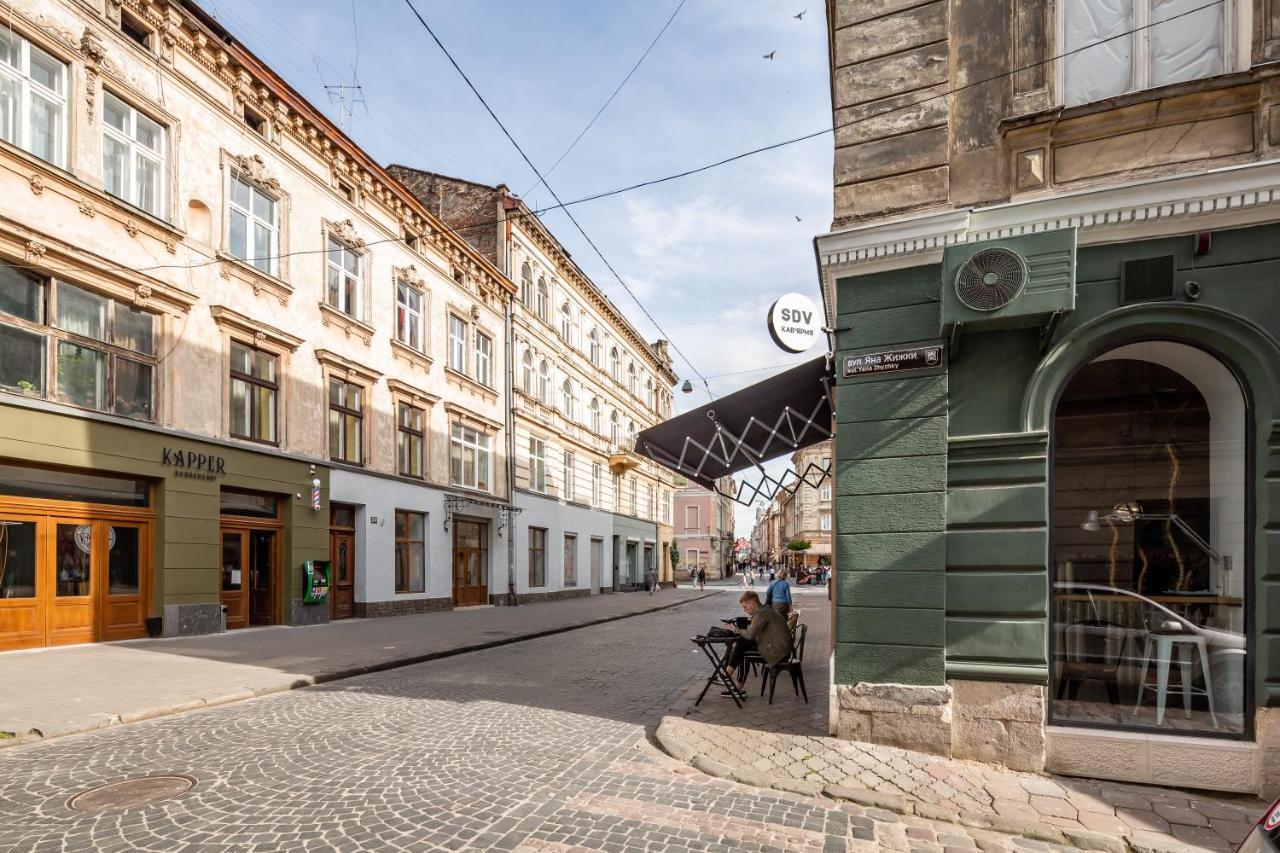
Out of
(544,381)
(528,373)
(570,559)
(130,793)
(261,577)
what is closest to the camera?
(130,793)

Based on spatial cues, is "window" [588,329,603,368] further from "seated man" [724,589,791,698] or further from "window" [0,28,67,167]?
"seated man" [724,589,791,698]

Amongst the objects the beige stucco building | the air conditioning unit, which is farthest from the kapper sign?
the beige stucco building

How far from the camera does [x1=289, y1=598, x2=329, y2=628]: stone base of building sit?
1605 cm

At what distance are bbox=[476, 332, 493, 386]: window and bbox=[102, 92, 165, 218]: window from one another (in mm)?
11793

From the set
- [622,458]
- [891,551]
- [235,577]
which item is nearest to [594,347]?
[622,458]

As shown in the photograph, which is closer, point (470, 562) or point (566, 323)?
point (470, 562)

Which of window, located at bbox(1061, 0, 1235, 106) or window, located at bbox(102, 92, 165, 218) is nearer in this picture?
window, located at bbox(1061, 0, 1235, 106)

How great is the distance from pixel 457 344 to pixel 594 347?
11990 millimetres

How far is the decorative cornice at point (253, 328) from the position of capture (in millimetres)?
14508

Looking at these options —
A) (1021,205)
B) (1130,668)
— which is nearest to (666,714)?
(1130,668)

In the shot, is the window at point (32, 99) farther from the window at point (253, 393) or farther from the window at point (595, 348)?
the window at point (595, 348)

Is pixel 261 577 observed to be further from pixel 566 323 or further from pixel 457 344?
pixel 566 323

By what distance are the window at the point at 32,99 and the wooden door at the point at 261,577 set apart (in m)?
7.86

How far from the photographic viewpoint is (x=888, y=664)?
241 inches
